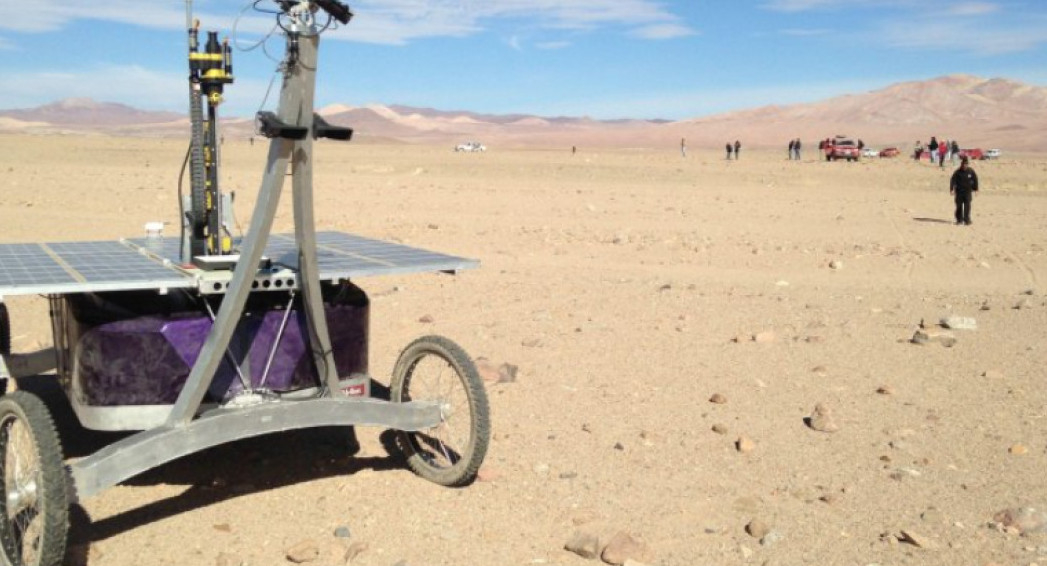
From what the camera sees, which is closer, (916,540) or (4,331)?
(916,540)

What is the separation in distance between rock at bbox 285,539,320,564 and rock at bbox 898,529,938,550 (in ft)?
9.10

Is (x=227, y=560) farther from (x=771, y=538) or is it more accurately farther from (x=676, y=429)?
(x=676, y=429)

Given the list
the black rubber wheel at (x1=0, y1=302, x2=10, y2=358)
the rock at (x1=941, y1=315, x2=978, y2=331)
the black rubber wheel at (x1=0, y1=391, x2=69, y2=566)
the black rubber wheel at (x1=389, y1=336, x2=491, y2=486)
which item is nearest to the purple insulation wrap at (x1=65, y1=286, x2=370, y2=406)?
the black rubber wheel at (x1=0, y1=391, x2=69, y2=566)

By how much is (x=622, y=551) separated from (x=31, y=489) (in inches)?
102

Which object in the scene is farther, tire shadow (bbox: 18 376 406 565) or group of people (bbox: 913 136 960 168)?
group of people (bbox: 913 136 960 168)

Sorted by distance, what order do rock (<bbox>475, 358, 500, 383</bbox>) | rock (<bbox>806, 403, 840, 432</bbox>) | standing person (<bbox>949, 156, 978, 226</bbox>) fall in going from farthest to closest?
standing person (<bbox>949, 156, 978, 226</bbox>) → rock (<bbox>475, 358, 500, 383</bbox>) → rock (<bbox>806, 403, 840, 432</bbox>)

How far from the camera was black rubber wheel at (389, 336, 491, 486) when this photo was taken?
5020 mm

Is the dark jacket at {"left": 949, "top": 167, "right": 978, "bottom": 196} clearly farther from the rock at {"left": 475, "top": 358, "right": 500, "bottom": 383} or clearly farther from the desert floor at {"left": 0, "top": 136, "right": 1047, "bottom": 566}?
the rock at {"left": 475, "top": 358, "right": 500, "bottom": 383}

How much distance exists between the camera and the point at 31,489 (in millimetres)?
4121

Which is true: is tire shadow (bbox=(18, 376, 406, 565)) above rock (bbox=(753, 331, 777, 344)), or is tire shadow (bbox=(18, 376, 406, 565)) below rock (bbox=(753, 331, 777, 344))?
below

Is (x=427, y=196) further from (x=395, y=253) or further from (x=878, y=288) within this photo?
(x=395, y=253)

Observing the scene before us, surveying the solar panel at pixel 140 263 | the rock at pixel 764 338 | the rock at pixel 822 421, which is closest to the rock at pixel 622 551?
the solar panel at pixel 140 263

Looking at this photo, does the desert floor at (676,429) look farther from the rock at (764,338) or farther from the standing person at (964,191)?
the standing person at (964,191)

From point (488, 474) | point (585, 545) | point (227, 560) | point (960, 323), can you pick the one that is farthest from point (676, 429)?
point (960, 323)
